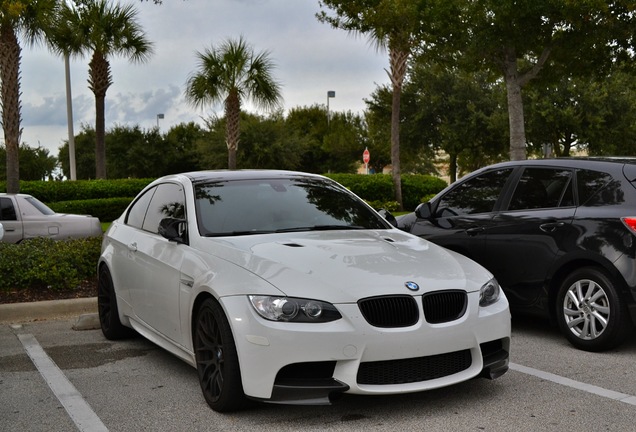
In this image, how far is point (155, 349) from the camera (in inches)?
266

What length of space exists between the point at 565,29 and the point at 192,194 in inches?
456

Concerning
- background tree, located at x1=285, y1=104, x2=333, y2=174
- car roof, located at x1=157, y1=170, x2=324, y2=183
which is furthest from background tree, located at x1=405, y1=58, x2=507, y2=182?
car roof, located at x1=157, y1=170, x2=324, y2=183

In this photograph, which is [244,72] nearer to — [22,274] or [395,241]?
[22,274]

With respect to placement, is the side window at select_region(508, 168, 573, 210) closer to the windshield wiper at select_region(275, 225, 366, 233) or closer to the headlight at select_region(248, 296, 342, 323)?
the windshield wiper at select_region(275, 225, 366, 233)

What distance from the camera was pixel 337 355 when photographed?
438 centimetres

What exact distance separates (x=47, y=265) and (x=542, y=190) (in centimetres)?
549

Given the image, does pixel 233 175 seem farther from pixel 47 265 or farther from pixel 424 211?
pixel 47 265

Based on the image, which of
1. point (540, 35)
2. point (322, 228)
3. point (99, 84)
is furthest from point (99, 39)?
point (322, 228)

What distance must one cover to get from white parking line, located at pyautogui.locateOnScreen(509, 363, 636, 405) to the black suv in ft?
2.77

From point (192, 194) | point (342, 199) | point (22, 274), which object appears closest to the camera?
point (192, 194)

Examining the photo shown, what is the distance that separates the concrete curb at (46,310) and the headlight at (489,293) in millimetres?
4356

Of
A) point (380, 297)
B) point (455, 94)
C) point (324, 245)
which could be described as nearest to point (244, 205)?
point (324, 245)

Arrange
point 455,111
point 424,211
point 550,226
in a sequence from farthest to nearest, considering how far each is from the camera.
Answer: point 455,111
point 424,211
point 550,226

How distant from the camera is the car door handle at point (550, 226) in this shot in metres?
6.66
